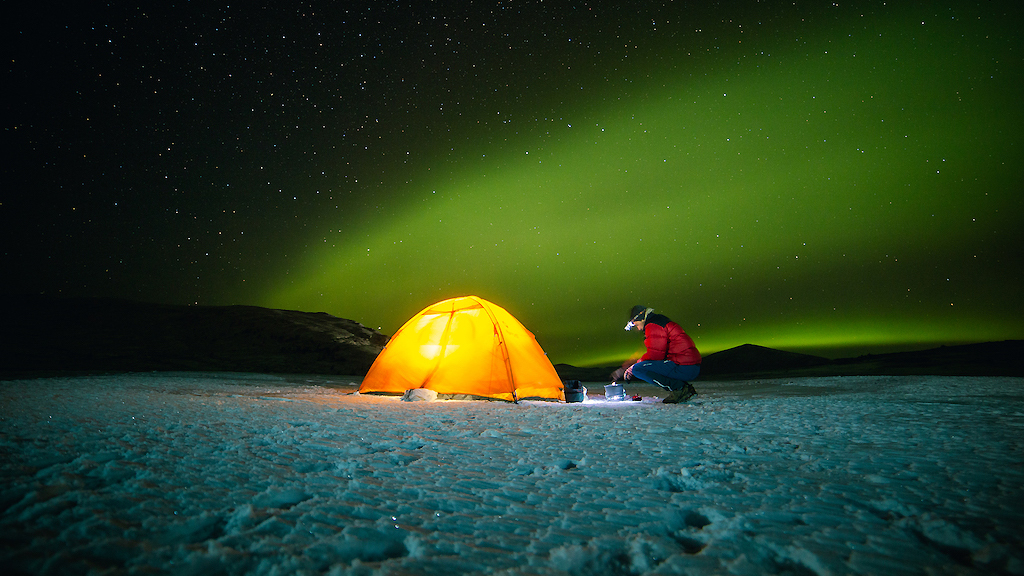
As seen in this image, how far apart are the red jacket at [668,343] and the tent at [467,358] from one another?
1921 mm

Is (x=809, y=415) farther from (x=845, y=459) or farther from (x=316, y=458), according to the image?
(x=316, y=458)

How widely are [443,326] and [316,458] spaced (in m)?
5.47

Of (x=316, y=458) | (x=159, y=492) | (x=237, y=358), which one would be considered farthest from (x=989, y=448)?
(x=237, y=358)

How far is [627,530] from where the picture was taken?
169cm

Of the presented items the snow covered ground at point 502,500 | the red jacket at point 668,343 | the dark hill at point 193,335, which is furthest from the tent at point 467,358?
the dark hill at point 193,335

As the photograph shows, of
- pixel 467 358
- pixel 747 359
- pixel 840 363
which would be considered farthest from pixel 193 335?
pixel 747 359

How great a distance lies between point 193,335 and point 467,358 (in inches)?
1476

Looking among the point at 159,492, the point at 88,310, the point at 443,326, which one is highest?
the point at 88,310

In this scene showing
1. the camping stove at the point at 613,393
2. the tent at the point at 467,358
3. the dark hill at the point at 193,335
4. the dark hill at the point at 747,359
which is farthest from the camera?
the dark hill at the point at 747,359

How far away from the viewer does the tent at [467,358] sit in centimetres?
751

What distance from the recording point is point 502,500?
6.67 feet

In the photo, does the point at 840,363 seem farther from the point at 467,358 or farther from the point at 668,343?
the point at 467,358

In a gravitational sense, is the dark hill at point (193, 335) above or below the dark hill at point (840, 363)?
above

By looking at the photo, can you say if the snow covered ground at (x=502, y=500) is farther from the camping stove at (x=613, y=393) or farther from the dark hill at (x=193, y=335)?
the dark hill at (x=193, y=335)
